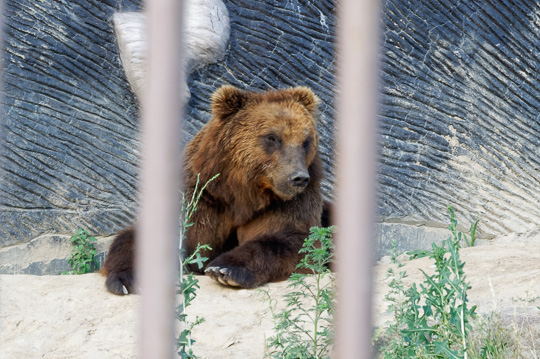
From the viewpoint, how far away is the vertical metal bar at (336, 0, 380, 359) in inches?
50.7

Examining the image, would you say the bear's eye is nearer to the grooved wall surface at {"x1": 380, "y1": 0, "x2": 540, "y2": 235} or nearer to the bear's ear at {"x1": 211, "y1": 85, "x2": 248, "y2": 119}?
the bear's ear at {"x1": 211, "y1": 85, "x2": 248, "y2": 119}

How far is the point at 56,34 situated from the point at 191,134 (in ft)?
4.51

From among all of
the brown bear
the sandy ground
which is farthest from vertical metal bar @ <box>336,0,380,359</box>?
the brown bear

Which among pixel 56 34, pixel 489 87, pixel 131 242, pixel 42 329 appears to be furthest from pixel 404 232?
pixel 42 329

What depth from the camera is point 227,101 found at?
520 centimetres

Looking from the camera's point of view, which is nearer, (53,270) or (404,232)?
(53,270)

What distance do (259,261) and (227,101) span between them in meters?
1.19

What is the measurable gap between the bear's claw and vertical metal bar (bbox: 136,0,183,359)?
3087mm

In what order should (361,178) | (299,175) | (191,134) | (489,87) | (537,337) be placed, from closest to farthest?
(361,178) < (537,337) < (299,175) < (191,134) < (489,87)

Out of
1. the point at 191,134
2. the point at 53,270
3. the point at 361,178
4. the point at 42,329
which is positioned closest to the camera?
the point at 361,178

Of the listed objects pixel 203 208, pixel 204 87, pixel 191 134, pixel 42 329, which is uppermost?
pixel 204 87

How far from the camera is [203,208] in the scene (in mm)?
5125

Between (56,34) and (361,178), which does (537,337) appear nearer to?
(361,178)

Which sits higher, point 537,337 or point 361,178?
point 361,178
